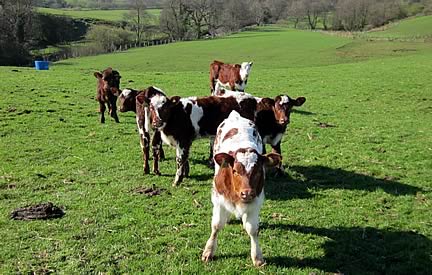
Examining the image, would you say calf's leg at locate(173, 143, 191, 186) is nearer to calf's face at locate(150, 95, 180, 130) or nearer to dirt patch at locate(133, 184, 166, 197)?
dirt patch at locate(133, 184, 166, 197)

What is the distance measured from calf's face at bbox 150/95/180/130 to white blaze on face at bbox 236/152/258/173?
3.91 metres

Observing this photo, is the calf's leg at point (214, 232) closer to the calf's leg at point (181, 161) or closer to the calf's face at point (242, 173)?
the calf's face at point (242, 173)

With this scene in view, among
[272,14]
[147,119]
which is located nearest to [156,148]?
[147,119]

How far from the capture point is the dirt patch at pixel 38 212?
7.91 meters

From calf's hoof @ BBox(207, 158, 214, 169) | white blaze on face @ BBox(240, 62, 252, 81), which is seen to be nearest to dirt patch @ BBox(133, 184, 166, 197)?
calf's hoof @ BBox(207, 158, 214, 169)

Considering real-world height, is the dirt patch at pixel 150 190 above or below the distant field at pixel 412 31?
below

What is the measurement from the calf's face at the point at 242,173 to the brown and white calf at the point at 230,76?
12559 millimetres

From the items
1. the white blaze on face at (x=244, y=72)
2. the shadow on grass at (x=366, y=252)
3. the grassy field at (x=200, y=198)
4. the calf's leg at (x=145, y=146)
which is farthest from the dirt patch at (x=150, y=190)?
the white blaze on face at (x=244, y=72)

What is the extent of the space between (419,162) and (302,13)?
109m

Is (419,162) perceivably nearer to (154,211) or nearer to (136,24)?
(154,211)

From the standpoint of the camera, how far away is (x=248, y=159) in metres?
6.05

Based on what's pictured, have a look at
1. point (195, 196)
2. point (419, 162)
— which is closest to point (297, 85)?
point (419, 162)

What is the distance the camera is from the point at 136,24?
9125cm

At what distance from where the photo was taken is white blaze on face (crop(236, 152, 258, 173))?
19.6 feet
